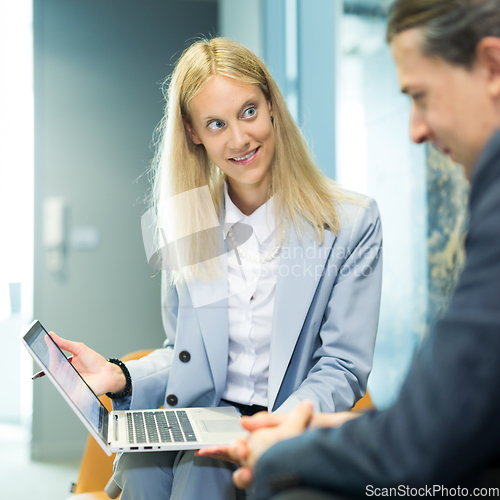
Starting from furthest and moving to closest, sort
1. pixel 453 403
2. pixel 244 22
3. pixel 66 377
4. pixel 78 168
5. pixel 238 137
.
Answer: pixel 78 168, pixel 244 22, pixel 238 137, pixel 66 377, pixel 453 403

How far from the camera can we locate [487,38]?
1.76 feet

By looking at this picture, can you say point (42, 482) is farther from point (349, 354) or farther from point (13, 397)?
point (349, 354)

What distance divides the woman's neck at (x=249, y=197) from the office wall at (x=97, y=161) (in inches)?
68.6

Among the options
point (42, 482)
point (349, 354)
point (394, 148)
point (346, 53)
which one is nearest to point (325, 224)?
point (349, 354)

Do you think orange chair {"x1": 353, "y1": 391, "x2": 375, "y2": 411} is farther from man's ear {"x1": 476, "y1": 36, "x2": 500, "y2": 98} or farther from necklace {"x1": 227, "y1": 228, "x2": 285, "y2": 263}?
man's ear {"x1": 476, "y1": 36, "x2": 500, "y2": 98}

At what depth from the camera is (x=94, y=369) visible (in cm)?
112

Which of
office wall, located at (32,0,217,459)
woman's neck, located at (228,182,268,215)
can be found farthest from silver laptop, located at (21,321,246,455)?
office wall, located at (32,0,217,459)

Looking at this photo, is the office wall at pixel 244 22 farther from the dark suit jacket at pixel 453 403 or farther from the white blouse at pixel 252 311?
the dark suit jacket at pixel 453 403

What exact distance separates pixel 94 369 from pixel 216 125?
2.07 feet

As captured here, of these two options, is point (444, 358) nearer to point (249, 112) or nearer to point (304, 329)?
point (304, 329)

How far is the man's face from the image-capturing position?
0.55 meters

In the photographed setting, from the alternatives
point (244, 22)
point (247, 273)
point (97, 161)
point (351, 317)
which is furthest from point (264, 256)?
point (97, 161)

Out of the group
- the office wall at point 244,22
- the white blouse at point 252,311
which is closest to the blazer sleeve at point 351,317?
the white blouse at point 252,311

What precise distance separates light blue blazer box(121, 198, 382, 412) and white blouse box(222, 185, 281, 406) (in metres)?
0.03
